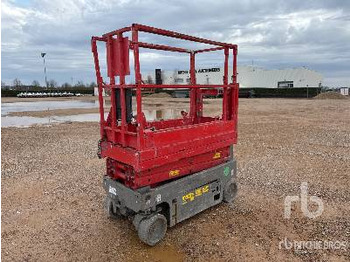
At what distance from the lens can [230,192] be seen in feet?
18.6

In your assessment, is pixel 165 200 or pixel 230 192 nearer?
pixel 165 200

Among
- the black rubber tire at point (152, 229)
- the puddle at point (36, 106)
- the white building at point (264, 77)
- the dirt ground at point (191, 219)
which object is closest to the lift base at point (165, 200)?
the black rubber tire at point (152, 229)

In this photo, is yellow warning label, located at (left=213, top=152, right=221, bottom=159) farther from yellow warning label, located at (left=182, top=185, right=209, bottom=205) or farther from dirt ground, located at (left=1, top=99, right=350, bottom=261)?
dirt ground, located at (left=1, top=99, right=350, bottom=261)

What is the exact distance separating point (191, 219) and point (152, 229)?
3.56 ft

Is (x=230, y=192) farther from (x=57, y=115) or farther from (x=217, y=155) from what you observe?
(x=57, y=115)

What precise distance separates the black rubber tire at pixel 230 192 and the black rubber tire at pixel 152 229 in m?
1.56

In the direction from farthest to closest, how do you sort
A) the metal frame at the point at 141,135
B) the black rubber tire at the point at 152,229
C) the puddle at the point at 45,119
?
the puddle at the point at 45,119 → the black rubber tire at the point at 152,229 → the metal frame at the point at 141,135

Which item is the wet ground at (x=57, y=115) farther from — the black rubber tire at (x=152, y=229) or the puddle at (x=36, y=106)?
the black rubber tire at (x=152, y=229)

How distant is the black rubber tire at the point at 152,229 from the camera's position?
13.9 ft

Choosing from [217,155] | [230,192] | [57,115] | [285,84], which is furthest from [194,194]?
[285,84]

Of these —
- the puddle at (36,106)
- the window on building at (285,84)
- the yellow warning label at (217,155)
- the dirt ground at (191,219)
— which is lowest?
the dirt ground at (191,219)

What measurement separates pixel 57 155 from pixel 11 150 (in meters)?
2.14

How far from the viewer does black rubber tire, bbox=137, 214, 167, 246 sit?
4234mm

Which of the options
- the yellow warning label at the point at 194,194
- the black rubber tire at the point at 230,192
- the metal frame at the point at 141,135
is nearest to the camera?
the metal frame at the point at 141,135
